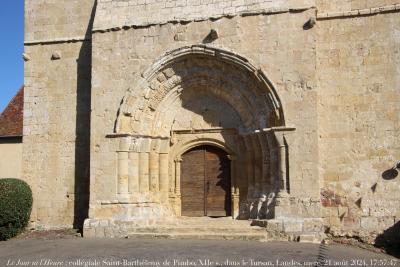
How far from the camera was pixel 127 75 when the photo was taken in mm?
10586

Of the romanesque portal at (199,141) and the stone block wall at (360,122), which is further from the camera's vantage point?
the romanesque portal at (199,141)

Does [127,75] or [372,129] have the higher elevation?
[127,75]

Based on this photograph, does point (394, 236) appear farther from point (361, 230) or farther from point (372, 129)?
point (372, 129)

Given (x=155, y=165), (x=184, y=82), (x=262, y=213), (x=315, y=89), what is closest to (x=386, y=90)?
(x=315, y=89)

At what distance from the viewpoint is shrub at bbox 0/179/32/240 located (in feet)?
34.3

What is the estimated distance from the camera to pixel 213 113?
36.3 ft

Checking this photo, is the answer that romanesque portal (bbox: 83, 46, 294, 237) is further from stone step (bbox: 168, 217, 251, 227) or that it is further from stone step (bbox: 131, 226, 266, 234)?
stone step (bbox: 131, 226, 266, 234)

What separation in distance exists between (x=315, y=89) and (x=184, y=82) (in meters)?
2.77

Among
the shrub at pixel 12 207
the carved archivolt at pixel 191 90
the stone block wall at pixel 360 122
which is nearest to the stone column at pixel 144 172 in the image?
the carved archivolt at pixel 191 90

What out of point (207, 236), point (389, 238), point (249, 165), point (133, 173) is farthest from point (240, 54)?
point (389, 238)

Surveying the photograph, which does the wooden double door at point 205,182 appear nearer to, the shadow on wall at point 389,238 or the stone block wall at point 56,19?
the shadow on wall at point 389,238

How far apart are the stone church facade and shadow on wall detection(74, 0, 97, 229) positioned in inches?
1.0

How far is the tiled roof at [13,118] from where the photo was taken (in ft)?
46.0

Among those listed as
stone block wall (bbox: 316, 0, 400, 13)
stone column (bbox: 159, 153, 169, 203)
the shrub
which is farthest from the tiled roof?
stone block wall (bbox: 316, 0, 400, 13)
